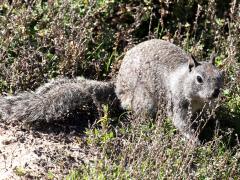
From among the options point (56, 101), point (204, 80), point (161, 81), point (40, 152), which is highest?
point (204, 80)

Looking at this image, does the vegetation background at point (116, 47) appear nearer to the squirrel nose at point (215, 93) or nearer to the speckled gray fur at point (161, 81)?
the speckled gray fur at point (161, 81)

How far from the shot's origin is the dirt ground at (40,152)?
4789 millimetres

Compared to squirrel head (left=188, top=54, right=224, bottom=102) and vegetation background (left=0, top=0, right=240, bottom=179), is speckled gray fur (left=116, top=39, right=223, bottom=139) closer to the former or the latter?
squirrel head (left=188, top=54, right=224, bottom=102)

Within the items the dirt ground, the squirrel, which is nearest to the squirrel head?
the squirrel

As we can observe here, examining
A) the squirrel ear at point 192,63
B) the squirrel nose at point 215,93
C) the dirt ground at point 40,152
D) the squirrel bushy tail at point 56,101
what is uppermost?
the squirrel ear at point 192,63

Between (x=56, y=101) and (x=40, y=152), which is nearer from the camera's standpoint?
(x=40, y=152)

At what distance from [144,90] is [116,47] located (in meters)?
0.87

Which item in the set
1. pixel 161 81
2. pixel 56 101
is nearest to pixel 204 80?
pixel 161 81

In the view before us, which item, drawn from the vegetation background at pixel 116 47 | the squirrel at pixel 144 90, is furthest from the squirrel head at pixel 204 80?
the vegetation background at pixel 116 47

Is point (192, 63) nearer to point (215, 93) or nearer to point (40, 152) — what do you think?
point (215, 93)

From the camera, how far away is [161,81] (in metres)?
5.88

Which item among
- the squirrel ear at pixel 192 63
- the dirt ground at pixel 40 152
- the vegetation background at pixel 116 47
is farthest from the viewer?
the squirrel ear at pixel 192 63

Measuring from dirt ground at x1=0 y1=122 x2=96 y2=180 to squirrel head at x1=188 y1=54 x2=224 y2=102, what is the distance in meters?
1.16

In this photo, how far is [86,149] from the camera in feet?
17.2
